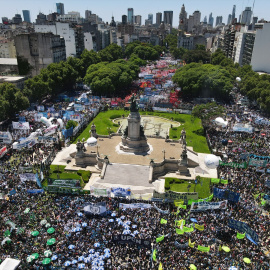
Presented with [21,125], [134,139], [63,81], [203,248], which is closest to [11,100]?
[21,125]

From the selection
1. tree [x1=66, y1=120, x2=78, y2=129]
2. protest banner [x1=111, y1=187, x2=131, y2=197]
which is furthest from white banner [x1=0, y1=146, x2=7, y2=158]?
protest banner [x1=111, y1=187, x2=131, y2=197]

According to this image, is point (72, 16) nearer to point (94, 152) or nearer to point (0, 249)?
point (94, 152)

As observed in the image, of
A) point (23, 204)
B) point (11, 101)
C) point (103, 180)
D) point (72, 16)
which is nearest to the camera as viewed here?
point (23, 204)

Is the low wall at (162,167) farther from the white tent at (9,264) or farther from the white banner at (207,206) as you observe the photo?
the white tent at (9,264)

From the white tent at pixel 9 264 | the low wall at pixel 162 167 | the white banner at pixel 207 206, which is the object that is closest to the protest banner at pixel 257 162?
the low wall at pixel 162 167

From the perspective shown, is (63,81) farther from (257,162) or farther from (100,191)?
(257,162)

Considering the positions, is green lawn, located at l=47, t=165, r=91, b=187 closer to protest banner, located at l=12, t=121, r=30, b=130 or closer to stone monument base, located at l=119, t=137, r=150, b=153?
stone monument base, located at l=119, t=137, r=150, b=153

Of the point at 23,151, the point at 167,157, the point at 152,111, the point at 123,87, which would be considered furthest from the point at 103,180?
the point at 123,87
